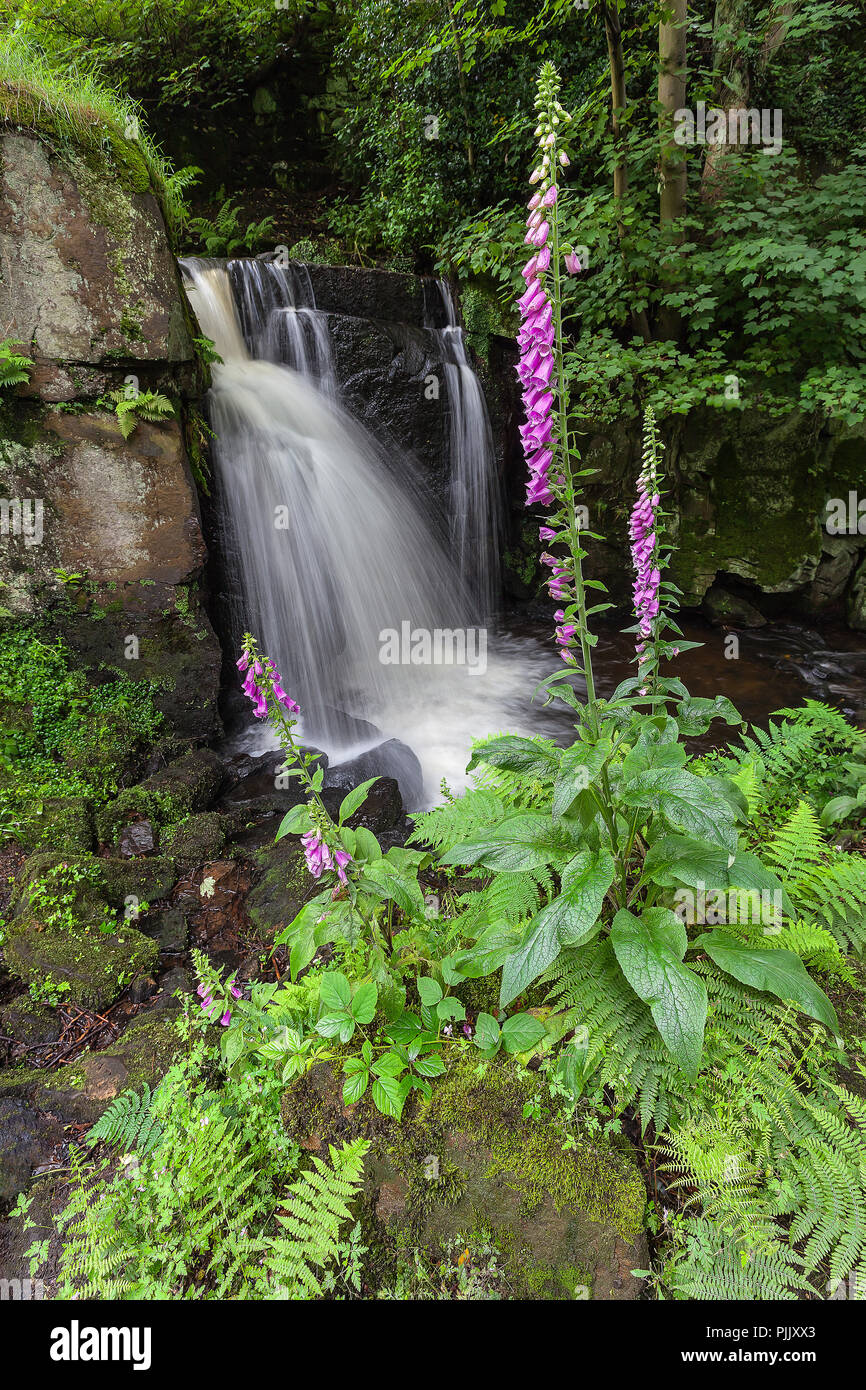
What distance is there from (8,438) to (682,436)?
755 cm

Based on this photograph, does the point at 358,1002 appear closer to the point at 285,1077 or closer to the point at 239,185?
the point at 285,1077

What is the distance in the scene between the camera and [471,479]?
9.39 meters

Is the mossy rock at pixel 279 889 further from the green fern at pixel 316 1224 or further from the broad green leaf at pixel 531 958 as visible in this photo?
the broad green leaf at pixel 531 958

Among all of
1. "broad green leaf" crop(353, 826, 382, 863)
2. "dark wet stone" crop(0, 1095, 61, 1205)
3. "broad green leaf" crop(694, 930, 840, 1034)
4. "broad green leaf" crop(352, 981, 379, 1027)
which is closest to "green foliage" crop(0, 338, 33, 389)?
"broad green leaf" crop(353, 826, 382, 863)

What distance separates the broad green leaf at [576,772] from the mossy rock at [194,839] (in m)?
3.63

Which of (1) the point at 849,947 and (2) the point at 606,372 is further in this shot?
(2) the point at 606,372

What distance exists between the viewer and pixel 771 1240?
72.0 inches

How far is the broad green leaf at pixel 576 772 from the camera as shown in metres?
1.87

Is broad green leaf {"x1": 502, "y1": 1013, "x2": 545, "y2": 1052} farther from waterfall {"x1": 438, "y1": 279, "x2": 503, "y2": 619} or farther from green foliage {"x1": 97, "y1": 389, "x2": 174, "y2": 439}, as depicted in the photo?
waterfall {"x1": 438, "y1": 279, "x2": 503, "y2": 619}

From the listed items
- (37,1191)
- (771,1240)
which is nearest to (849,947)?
(771,1240)

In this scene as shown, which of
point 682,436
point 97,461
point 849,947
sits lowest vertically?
point 849,947

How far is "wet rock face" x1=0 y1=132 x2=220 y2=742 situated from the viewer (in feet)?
17.5

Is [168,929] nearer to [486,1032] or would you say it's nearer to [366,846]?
[366,846]

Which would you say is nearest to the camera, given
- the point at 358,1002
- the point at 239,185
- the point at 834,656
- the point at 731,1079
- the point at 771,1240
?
the point at 771,1240
